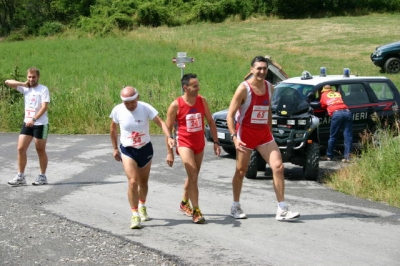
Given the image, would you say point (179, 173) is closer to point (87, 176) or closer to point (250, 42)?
point (87, 176)

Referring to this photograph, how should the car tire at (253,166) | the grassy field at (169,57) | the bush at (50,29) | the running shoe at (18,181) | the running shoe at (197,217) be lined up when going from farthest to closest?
1. the bush at (50,29)
2. the grassy field at (169,57)
3. the car tire at (253,166)
4. the running shoe at (18,181)
5. the running shoe at (197,217)

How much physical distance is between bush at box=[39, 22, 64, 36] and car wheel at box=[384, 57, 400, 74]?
33.9 m

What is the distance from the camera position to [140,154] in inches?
364

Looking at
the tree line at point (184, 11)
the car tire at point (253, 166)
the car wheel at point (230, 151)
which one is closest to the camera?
the car tire at point (253, 166)

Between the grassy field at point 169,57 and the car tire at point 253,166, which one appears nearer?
the car tire at point 253,166

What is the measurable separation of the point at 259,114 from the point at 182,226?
1.62 m

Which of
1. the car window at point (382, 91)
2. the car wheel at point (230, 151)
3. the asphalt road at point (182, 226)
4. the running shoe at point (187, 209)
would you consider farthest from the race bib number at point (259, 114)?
the car window at point (382, 91)

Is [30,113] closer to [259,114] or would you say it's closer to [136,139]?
[136,139]

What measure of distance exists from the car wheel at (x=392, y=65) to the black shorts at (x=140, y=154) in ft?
83.9

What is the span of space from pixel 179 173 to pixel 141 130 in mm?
4415

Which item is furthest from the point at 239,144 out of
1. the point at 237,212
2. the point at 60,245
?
the point at 60,245

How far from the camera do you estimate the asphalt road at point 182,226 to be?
7934 mm

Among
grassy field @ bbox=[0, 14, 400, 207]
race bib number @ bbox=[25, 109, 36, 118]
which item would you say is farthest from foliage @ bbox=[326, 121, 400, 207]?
race bib number @ bbox=[25, 109, 36, 118]

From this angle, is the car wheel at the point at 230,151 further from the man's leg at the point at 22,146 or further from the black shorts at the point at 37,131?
the man's leg at the point at 22,146
